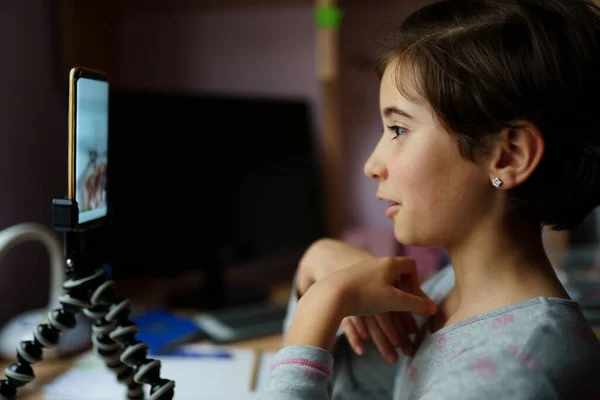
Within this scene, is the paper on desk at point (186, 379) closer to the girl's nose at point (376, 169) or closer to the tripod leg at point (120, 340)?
the tripod leg at point (120, 340)

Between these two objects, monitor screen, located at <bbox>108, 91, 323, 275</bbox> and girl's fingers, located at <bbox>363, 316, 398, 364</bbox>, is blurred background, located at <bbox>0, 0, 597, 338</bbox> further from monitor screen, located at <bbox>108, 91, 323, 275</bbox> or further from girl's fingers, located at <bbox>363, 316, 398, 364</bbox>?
girl's fingers, located at <bbox>363, 316, 398, 364</bbox>

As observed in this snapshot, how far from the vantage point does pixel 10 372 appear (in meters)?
0.67

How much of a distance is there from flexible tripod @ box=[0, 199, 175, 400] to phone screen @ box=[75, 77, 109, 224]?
41mm

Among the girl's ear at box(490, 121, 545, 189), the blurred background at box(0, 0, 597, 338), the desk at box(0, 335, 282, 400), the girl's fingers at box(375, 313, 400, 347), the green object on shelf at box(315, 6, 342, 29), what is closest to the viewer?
the girl's ear at box(490, 121, 545, 189)

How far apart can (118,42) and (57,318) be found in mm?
1252

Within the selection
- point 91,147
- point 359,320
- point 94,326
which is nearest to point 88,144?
point 91,147

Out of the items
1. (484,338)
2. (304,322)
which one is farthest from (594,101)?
(304,322)

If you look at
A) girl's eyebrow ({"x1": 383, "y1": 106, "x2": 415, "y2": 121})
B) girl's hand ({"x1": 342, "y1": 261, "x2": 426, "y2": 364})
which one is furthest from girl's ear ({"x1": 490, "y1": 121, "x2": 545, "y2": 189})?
girl's hand ({"x1": 342, "y1": 261, "x2": 426, "y2": 364})

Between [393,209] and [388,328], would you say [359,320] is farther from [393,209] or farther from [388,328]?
[393,209]

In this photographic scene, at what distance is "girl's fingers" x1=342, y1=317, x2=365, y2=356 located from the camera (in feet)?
2.75

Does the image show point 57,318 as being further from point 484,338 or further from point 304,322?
point 484,338

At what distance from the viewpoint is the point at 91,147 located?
2.19ft

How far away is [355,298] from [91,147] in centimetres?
37

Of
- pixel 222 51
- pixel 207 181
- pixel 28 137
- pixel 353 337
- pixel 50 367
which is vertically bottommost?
pixel 50 367
